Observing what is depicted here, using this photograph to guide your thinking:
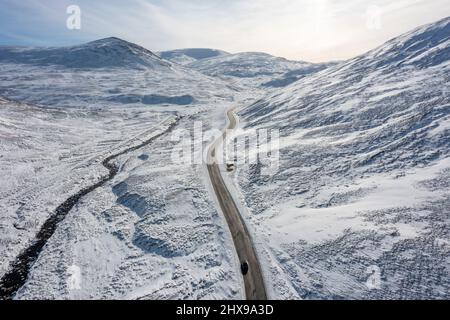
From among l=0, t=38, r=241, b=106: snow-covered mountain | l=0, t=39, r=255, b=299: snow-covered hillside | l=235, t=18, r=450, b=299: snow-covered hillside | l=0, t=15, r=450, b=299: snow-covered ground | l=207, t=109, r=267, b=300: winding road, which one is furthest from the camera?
l=0, t=38, r=241, b=106: snow-covered mountain

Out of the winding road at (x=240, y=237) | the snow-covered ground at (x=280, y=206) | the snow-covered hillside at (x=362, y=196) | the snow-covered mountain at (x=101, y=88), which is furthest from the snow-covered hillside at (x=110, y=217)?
the snow-covered mountain at (x=101, y=88)

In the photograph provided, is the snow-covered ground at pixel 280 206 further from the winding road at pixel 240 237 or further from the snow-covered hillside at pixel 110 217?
the winding road at pixel 240 237

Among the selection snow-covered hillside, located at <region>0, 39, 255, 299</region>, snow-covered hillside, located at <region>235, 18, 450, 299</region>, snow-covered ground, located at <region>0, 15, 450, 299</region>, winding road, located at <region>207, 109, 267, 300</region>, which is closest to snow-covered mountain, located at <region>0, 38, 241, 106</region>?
snow-covered hillside, located at <region>0, 39, 255, 299</region>

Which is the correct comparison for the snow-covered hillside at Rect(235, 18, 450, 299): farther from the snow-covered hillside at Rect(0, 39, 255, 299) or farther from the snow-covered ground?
the snow-covered hillside at Rect(0, 39, 255, 299)

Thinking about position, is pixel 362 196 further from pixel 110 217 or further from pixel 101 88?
pixel 101 88

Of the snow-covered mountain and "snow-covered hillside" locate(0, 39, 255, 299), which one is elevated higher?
the snow-covered mountain

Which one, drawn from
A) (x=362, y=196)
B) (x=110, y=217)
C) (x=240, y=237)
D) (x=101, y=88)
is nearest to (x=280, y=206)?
(x=240, y=237)

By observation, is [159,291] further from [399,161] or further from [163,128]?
[163,128]
